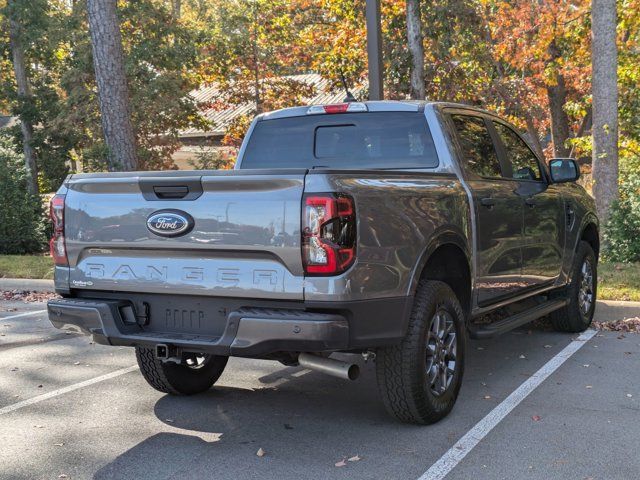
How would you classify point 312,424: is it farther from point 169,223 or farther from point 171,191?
point 171,191

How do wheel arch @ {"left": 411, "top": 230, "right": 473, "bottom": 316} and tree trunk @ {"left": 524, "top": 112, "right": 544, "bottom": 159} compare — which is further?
tree trunk @ {"left": 524, "top": 112, "right": 544, "bottom": 159}

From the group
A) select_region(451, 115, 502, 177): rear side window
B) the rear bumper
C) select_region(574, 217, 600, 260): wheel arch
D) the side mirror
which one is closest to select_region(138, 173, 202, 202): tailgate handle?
the rear bumper

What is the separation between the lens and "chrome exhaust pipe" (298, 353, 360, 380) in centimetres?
443

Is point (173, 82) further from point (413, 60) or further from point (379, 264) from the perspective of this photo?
point (379, 264)

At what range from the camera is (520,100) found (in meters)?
25.1

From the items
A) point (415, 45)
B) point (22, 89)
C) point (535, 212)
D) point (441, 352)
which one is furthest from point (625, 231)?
point (22, 89)

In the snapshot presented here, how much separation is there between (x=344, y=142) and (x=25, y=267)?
8290 millimetres

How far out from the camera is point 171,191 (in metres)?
4.45

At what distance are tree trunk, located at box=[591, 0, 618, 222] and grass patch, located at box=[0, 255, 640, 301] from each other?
3073 mm

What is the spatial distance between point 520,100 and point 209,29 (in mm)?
9973

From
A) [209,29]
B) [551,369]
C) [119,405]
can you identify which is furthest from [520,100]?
[119,405]

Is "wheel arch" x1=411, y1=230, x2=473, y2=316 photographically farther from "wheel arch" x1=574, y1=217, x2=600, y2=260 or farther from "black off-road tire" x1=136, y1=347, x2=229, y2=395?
"wheel arch" x1=574, y1=217, x2=600, y2=260

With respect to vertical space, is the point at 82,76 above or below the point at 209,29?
below

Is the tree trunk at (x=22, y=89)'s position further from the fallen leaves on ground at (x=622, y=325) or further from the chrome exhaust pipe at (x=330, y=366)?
the chrome exhaust pipe at (x=330, y=366)
